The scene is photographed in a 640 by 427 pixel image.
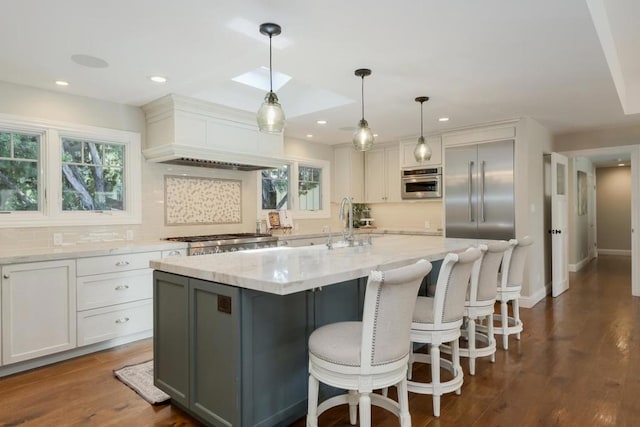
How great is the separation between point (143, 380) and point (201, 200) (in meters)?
2.35

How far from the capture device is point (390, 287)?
5.50ft

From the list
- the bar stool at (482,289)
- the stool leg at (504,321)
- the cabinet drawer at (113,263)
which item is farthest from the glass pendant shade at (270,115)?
the stool leg at (504,321)

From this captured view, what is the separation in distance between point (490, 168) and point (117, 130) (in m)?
4.44

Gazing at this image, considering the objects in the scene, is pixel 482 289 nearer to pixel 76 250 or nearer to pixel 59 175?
pixel 76 250

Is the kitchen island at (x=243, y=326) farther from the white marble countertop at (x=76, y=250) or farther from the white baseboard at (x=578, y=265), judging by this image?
the white baseboard at (x=578, y=265)

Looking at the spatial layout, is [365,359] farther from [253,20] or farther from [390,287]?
[253,20]

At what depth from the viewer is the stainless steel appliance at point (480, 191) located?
15.9 feet

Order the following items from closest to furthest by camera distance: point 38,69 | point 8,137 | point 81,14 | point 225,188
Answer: point 81,14
point 38,69
point 8,137
point 225,188

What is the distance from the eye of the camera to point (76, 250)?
3.24 meters

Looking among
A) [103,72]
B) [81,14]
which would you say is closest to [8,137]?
[103,72]

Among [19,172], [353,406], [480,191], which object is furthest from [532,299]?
[19,172]

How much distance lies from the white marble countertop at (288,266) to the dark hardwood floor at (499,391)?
3.02ft

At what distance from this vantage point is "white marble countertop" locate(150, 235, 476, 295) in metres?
1.71

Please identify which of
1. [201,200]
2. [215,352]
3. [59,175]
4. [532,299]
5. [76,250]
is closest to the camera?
[215,352]
